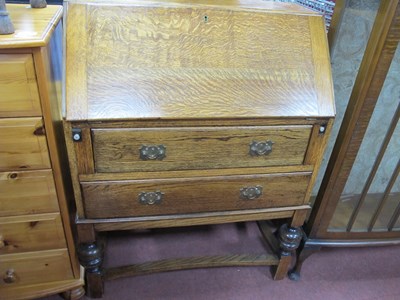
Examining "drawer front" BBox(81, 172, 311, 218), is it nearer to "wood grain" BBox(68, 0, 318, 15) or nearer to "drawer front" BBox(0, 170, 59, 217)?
"drawer front" BBox(0, 170, 59, 217)

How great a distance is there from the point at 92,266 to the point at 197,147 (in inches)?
24.0

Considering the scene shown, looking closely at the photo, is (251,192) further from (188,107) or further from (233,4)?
(233,4)

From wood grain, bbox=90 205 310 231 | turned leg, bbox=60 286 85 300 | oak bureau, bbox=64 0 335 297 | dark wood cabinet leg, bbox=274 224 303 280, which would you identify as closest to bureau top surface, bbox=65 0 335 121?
oak bureau, bbox=64 0 335 297

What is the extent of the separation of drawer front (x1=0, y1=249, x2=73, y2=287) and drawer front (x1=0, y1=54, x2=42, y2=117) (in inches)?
21.5

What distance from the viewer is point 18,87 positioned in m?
0.85

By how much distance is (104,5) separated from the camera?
92 centimetres

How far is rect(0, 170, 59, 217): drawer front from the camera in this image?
983 millimetres

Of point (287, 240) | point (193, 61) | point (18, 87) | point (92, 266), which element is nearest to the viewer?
point (18, 87)

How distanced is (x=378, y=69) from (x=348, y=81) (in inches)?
11.4

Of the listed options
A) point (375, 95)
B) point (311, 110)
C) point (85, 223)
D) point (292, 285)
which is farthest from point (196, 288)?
point (375, 95)

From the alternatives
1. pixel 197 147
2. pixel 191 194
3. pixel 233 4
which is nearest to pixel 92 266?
pixel 191 194

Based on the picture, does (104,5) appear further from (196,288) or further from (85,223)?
(196,288)

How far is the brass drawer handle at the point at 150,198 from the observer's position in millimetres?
1049

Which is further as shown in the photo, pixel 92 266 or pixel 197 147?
pixel 92 266
